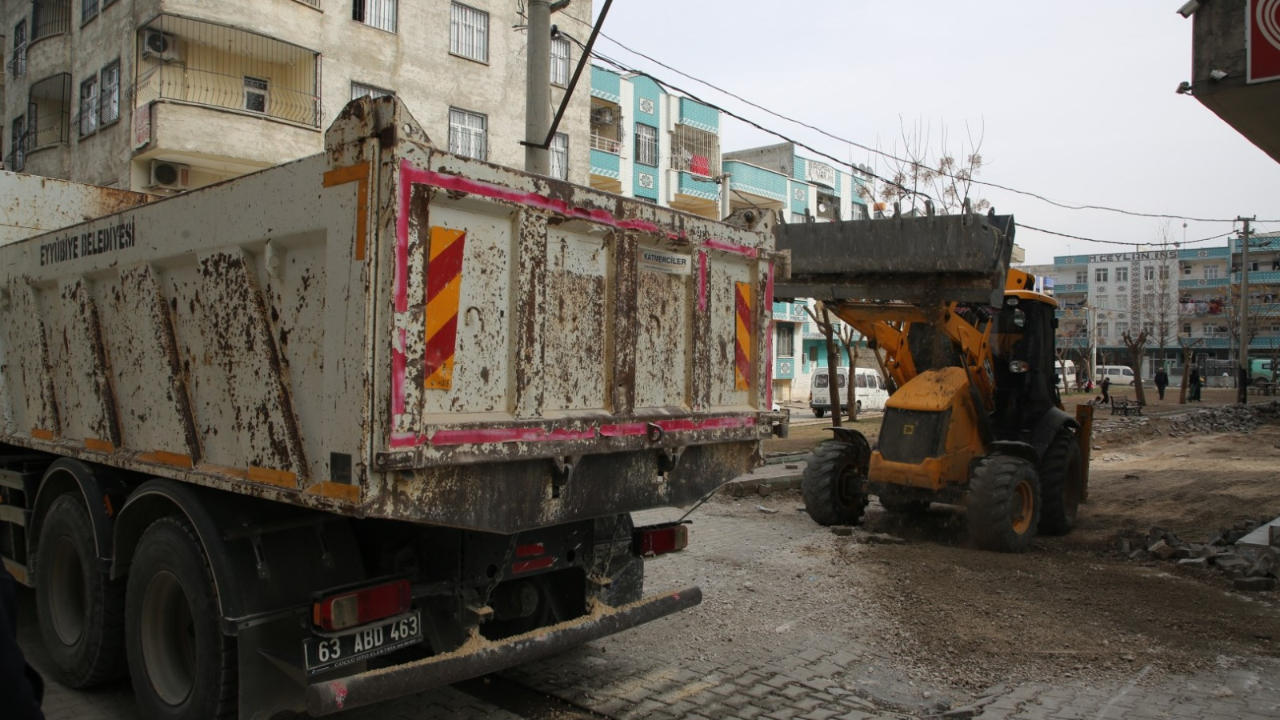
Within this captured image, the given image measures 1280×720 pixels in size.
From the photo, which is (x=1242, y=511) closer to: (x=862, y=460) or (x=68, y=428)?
(x=862, y=460)

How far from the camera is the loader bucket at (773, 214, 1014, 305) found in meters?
8.34

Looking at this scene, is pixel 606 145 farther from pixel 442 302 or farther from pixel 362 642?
pixel 362 642

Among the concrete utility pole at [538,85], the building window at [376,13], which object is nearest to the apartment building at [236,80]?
the building window at [376,13]

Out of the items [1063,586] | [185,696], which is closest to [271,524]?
[185,696]

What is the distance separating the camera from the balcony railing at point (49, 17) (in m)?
23.3

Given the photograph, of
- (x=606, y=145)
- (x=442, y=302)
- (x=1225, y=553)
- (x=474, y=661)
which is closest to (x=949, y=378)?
(x=1225, y=553)

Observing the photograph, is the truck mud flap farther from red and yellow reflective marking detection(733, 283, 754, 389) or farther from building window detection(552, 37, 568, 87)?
building window detection(552, 37, 568, 87)

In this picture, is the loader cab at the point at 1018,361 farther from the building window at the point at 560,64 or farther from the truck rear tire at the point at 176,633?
the building window at the point at 560,64

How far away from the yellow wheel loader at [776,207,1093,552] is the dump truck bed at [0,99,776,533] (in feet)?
12.6

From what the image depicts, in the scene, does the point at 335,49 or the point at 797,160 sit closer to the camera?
the point at 335,49

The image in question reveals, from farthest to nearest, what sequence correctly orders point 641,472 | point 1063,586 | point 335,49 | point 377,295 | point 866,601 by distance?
point 335,49 → point 1063,586 → point 866,601 → point 641,472 → point 377,295

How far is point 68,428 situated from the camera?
5.52 m

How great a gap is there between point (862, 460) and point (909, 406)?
113 cm

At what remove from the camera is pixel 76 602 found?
17.2 ft
